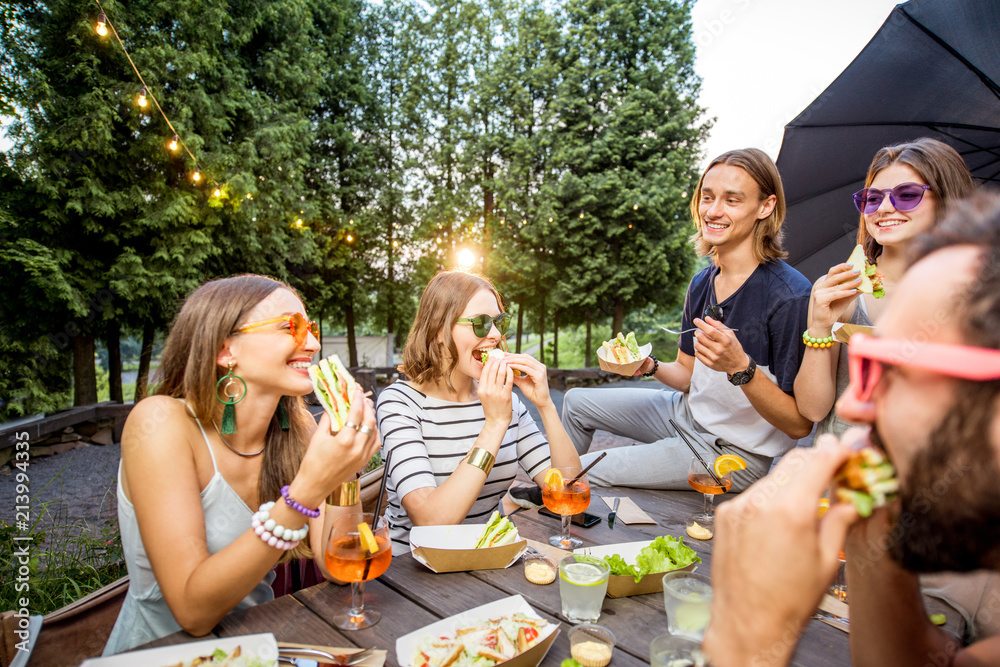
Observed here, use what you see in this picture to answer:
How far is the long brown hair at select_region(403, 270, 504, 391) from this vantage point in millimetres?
2996

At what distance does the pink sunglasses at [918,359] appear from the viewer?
68 centimetres

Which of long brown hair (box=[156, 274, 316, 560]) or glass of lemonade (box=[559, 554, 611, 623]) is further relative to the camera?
long brown hair (box=[156, 274, 316, 560])

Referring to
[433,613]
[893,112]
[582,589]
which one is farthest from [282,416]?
[893,112]

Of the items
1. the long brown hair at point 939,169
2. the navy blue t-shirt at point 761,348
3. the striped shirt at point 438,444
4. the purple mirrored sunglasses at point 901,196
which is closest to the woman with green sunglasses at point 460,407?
the striped shirt at point 438,444

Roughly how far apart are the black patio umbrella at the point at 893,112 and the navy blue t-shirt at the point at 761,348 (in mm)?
2151

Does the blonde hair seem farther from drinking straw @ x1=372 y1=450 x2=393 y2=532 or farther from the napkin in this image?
drinking straw @ x1=372 y1=450 x2=393 y2=532

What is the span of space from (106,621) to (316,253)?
518 inches

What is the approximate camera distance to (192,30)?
33.9ft

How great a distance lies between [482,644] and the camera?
141cm

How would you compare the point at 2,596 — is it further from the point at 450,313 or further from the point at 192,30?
the point at 192,30

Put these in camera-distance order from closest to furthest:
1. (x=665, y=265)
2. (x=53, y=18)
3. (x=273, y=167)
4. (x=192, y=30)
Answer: (x=53, y=18) < (x=192, y=30) < (x=273, y=167) < (x=665, y=265)

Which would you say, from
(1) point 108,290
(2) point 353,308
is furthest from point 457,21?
(1) point 108,290

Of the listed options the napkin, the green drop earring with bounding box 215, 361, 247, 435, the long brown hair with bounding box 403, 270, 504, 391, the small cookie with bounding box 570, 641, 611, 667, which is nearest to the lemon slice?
the napkin

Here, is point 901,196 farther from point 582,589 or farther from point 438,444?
point 438,444
